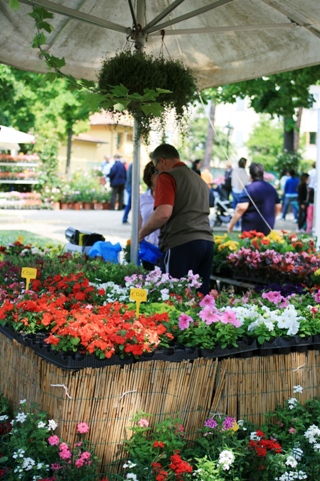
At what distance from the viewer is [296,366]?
3822 millimetres

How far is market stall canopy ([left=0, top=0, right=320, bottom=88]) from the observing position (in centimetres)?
587

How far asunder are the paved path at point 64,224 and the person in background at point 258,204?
15.3ft

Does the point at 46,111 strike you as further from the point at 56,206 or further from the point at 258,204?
the point at 258,204

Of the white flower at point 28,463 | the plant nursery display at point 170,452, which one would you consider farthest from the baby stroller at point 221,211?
the white flower at point 28,463

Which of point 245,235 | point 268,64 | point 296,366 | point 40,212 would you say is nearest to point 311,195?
point 40,212

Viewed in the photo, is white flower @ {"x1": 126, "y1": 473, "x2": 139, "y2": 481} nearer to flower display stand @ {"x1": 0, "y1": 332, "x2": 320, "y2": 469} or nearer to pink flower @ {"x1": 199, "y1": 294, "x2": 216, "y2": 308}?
flower display stand @ {"x1": 0, "y1": 332, "x2": 320, "y2": 469}

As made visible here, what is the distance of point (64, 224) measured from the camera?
1836 centimetres

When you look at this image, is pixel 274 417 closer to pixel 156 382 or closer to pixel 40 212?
pixel 156 382

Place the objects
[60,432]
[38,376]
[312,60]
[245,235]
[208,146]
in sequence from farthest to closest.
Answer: [208,146], [245,235], [312,60], [38,376], [60,432]

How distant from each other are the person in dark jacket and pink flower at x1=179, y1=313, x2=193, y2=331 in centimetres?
1863

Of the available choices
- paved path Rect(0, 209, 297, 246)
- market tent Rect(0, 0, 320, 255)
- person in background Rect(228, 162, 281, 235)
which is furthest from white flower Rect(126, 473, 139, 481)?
paved path Rect(0, 209, 297, 246)

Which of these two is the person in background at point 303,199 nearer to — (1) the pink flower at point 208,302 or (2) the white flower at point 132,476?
(1) the pink flower at point 208,302

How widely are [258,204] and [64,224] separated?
9726 mm

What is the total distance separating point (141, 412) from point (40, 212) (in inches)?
769
